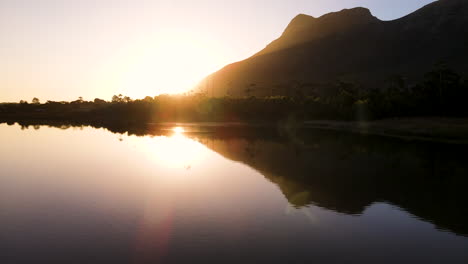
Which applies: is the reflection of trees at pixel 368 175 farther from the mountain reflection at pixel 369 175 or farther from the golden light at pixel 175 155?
the golden light at pixel 175 155

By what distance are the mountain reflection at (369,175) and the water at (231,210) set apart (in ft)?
0.58

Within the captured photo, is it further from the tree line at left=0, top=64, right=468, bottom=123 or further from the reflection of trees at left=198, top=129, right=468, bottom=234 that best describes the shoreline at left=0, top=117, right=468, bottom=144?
the reflection of trees at left=198, top=129, right=468, bottom=234

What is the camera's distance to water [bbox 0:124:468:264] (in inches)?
688

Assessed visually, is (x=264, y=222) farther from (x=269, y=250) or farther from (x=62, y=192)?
(x=62, y=192)

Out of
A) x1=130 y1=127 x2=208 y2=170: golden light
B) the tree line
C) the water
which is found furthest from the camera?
the tree line

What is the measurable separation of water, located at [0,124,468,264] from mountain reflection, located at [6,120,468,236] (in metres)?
0.18

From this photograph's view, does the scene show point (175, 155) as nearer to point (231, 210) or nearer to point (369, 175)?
point (369, 175)

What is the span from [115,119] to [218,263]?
183745mm

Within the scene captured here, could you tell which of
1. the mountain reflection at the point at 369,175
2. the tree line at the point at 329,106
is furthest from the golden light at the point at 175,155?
the tree line at the point at 329,106

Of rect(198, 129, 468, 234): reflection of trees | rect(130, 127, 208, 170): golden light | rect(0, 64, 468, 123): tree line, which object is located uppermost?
rect(0, 64, 468, 123): tree line

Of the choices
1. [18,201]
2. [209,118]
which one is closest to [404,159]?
[18,201]

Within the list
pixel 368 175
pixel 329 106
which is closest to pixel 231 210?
pixel 368 175

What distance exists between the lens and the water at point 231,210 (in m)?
17.5

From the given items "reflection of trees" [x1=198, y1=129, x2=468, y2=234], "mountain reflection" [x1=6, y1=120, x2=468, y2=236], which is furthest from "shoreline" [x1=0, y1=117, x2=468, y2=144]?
"reflection of trees" [x1=198, y1=129, x2=468, y2=234]
